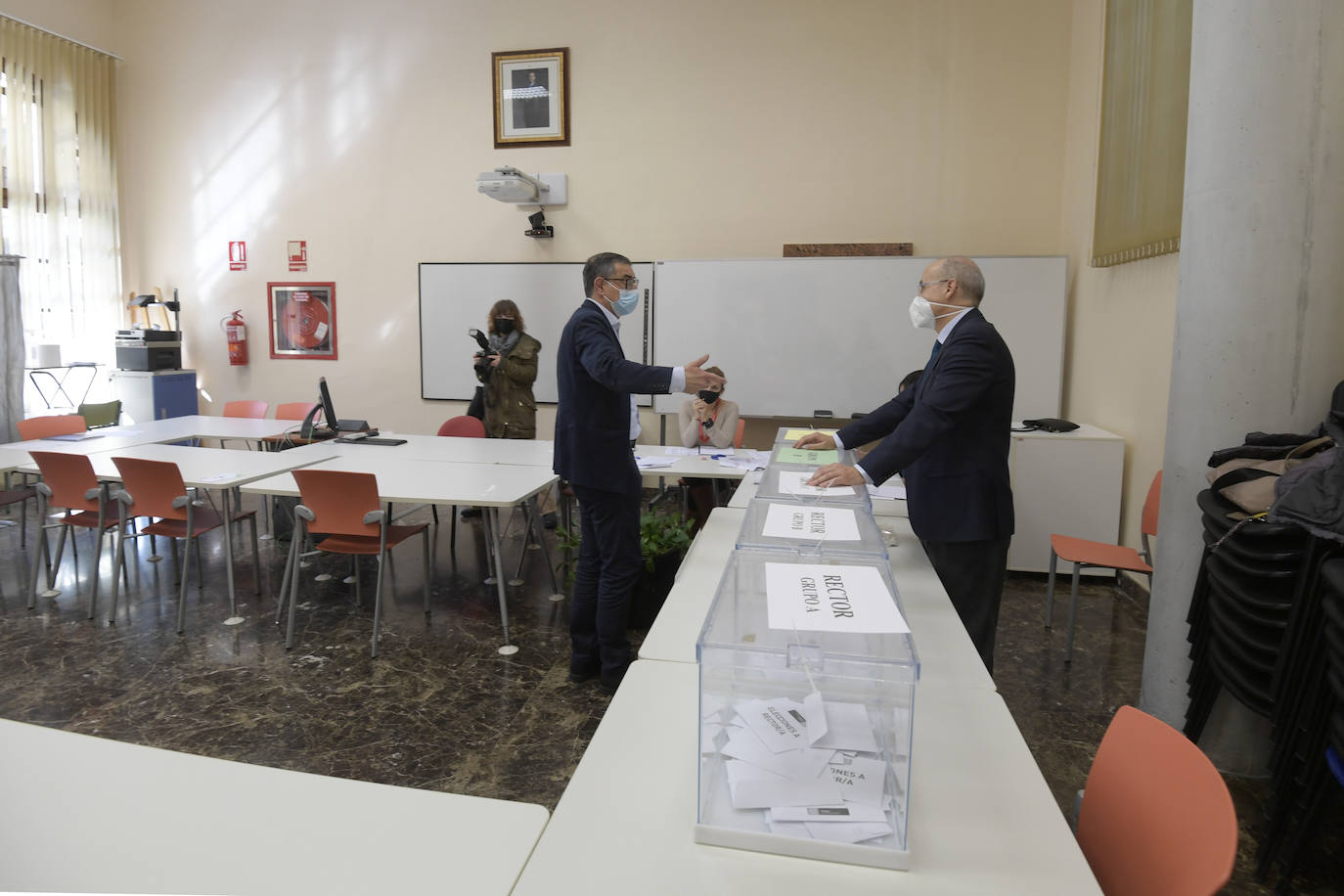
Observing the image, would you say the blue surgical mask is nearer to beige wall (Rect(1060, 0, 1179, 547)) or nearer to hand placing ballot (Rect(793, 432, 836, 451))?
hand placing ballot (Rect(793, 432, 836, 451))

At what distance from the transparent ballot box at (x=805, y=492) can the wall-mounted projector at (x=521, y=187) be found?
4.66m

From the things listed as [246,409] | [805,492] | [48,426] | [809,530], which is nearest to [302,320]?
[246,409]

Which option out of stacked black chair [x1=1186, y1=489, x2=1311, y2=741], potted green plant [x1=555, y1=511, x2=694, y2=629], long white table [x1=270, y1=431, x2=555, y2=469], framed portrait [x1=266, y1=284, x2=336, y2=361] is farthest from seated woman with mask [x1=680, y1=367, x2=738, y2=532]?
framed portrait [x1=266, y1=284, x2=336, y2=361]

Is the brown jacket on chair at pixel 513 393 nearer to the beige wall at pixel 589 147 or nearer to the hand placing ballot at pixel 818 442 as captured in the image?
the beige wall at pixel 589 147

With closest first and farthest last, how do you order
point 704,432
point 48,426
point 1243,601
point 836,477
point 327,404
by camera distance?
point 836,477 < point 1243,601 < point 327,404 < point 704,432 < point 48,426

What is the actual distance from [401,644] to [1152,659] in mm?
3105

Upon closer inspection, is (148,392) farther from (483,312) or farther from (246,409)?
(483,312)

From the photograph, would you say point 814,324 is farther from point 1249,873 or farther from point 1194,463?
point 1249,873

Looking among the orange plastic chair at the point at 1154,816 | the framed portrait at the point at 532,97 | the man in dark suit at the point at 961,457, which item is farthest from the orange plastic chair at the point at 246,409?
the orange plastic chair at the point at 1154,816

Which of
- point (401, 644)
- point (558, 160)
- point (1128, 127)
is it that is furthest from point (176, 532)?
point (1128, 127)

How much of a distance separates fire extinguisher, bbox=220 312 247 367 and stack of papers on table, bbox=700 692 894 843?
7.81 meters

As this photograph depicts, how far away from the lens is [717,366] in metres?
6.32

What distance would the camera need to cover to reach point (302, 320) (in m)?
7.48

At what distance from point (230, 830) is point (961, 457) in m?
2.00
